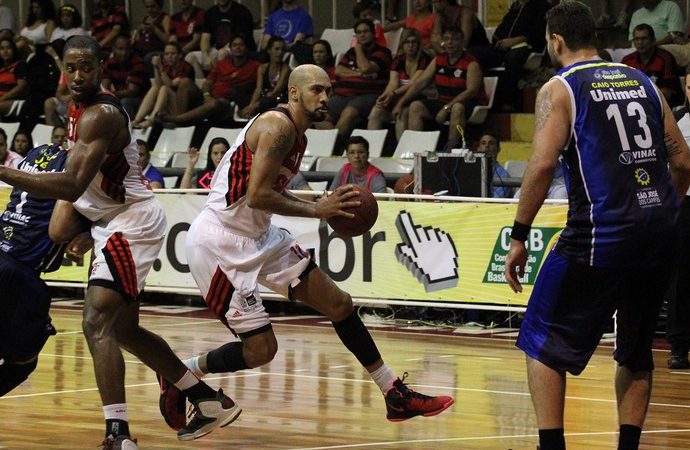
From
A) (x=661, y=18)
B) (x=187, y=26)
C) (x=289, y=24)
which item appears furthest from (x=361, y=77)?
(x=187, y=26)

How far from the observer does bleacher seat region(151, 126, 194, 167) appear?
54.5 ft

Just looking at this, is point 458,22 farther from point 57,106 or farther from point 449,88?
point 57,106

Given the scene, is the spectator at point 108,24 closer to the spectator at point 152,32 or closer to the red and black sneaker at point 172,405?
the spectator at point 152,32

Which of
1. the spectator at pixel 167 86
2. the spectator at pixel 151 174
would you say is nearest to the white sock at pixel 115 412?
the spectator at pixel 151 174

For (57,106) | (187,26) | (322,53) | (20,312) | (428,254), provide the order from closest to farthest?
1. (20,312)
2. (428,254)
3. (322,53)
4. (57,106)
5. (187,26)

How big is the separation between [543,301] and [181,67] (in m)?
12.3

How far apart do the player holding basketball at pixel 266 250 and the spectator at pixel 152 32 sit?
11580 mm

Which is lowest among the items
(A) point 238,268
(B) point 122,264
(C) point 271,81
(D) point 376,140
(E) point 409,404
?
(D) point 376,140

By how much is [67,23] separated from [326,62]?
4.92m

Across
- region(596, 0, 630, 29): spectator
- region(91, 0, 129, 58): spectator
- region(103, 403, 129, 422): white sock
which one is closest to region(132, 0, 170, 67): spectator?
region(91, 0, 129, 58): spectator

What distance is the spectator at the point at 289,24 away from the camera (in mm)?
17609

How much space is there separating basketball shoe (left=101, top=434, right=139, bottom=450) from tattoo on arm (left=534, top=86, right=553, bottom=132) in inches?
92.4

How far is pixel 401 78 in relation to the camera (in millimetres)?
15648

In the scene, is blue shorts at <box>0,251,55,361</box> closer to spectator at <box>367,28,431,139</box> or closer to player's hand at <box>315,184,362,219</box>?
player's hand at <box>315,184,362,219</box>
